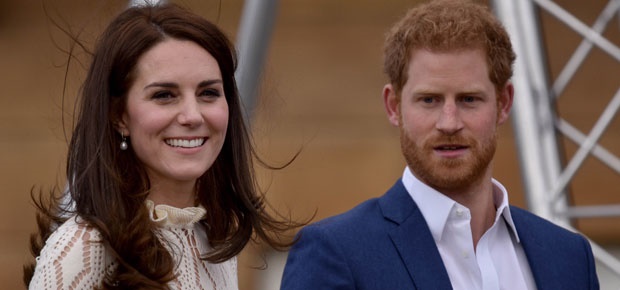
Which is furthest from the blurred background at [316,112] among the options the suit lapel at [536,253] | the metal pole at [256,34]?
the suit lapel at [536,253]

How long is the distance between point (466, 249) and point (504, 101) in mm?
315

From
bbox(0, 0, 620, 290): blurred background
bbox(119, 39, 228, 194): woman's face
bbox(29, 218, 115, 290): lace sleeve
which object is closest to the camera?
bbox(29, 218, 115, 290): lace sleeve

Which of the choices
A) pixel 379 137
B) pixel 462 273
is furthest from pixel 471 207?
pixel 379 137

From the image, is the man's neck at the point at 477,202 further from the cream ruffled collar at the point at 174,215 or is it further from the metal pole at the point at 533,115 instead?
the metal pole at the point at 533,115

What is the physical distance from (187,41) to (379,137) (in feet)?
17.7

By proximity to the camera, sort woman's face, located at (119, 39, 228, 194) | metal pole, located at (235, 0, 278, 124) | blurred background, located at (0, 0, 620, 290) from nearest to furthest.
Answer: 1. woman's face, located at (119, 39, 228, 194)
2. metal pole, located at (235, 0, 278, 124)
3. blurred background, located at (0, 0, 620, 290)

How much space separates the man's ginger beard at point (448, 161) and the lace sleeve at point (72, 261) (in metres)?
0.61

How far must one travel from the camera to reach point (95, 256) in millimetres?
2535

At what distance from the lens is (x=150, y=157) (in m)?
2.67

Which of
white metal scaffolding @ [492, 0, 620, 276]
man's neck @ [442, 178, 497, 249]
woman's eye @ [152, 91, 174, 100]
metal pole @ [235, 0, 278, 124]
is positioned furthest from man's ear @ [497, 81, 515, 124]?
metal pole @ [235, 0, 278, 124]

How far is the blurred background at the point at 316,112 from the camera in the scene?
7961mm

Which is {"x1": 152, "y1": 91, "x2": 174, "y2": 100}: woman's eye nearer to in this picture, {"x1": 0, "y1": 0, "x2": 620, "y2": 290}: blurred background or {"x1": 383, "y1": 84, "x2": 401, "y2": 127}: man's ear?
{"x1": 383, "y1": 84, "x2": 401, "y2": 127}: man's ear

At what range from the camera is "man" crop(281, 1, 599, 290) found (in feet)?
8.91

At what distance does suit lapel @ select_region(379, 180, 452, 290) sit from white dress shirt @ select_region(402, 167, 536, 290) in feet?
0.06
